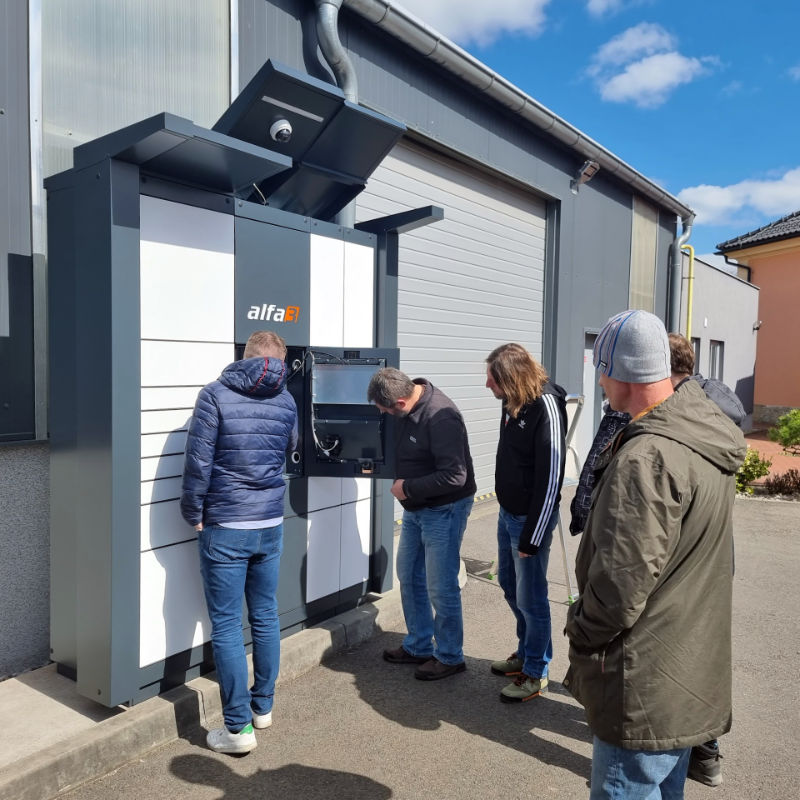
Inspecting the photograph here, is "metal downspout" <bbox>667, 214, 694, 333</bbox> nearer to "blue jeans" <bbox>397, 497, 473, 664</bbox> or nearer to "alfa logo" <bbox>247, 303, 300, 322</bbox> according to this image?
"blue jeans" <bbox>397, 497, 473, 664</bbox>

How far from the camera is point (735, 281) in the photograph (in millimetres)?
18219

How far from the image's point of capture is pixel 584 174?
10.2 meters

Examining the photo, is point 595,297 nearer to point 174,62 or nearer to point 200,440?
point 174,62

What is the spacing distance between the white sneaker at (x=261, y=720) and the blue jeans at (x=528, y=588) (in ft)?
4.66

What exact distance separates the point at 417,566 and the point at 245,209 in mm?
2333

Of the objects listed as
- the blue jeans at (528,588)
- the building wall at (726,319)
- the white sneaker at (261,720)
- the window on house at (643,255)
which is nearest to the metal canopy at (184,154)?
the blue jeans at (528,588)

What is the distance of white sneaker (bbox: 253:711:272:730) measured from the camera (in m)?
3.58

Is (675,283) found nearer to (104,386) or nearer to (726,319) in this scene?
(726,319)

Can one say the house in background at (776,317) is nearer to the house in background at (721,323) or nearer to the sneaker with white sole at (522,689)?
the house in background at (721,323)

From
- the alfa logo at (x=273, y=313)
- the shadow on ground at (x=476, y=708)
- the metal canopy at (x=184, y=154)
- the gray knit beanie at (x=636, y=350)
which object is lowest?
the shadow on ground at (x=476, y=708)

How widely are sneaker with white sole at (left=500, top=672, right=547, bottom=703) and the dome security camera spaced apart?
330cm

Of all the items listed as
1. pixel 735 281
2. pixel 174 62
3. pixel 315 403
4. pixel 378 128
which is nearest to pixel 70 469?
pixel 315 403

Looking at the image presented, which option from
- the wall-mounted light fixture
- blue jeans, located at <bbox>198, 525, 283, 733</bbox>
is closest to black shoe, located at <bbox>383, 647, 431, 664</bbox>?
blue jeans, located at <bbox>198, 525, 283, 733</bbox>

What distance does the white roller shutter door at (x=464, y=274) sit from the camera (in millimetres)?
7652
